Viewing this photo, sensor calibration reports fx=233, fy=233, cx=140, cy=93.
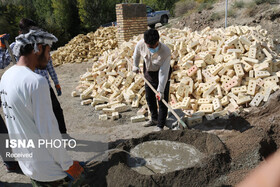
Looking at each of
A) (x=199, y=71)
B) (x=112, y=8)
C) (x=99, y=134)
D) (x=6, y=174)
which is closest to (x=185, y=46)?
(x=199, y=71)

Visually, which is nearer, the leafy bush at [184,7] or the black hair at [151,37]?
the black hair at [151,37]

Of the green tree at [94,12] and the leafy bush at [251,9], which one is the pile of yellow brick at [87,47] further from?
the green tree at [94,12]

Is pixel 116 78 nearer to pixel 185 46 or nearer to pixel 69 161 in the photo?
pixel 185 46

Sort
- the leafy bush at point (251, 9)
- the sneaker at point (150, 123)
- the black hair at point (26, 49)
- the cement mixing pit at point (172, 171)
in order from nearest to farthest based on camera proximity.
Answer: the black hair at point (26, 49) < the cement mixing pit at point (172, 171) < the sneaker at point (150, 123) < the leafy bush at point (251, 9)

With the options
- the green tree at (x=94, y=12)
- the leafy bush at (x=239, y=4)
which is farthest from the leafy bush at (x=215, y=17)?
the green tree at (x=94, y=12)

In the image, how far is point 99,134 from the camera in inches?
199

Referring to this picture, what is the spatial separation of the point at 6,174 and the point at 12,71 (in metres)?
2.83

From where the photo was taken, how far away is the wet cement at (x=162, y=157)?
135 inches

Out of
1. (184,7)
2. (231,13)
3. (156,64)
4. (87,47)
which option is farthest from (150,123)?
(184,7)

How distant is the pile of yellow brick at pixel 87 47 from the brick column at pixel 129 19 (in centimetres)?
228

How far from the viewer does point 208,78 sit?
5.84 m

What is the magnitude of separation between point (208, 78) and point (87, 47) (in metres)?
8.58

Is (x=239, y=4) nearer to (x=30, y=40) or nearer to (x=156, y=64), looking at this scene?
(x=156, y=64)

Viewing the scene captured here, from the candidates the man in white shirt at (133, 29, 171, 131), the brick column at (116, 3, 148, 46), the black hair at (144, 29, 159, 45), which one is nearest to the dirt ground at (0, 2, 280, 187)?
the man in white shirt at (133, 29, 171, 131)
